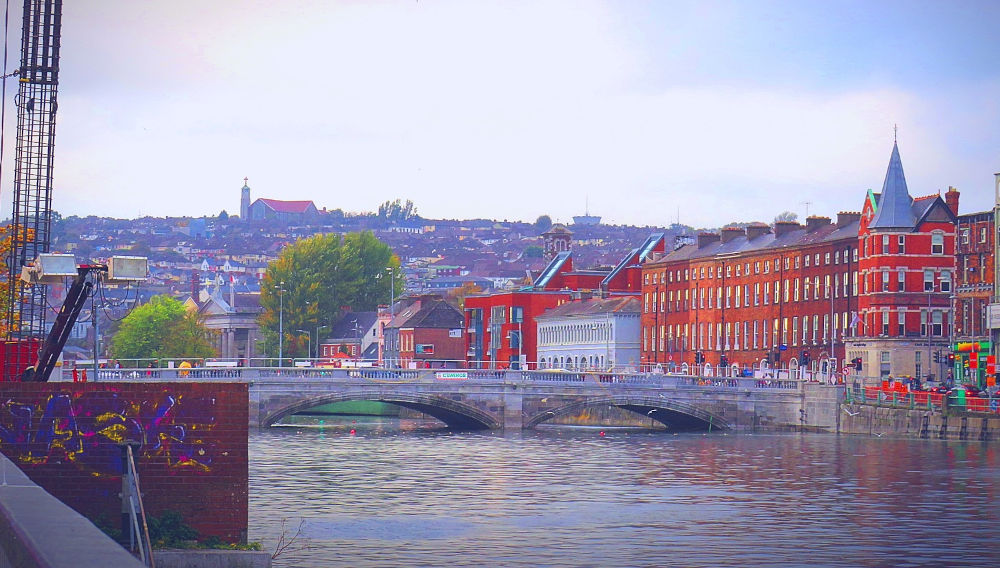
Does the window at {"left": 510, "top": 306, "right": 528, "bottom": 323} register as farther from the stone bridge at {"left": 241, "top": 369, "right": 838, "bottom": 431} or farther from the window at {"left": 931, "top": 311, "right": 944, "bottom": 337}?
the stone bridge at {"left": 241, "top": 369, "right": 838, "bottom": 431}

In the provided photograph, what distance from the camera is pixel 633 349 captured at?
504 feet

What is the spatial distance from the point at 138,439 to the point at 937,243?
9201cm

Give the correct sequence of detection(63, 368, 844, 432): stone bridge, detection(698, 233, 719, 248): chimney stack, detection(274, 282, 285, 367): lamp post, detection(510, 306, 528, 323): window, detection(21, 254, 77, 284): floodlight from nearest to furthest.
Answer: detection(21, 254, 77, 284): floodlight
detection(63, 368, 844, 432): stone bridge
detection(698, 233, 719, 248): chimney stack
detection(510, 306, 528, 323): window
detection(274, 282, 285, 367): lamp post

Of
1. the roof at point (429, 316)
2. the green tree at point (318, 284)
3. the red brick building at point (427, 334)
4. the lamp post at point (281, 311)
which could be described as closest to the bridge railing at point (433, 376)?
the lamp post at point (281, 311)

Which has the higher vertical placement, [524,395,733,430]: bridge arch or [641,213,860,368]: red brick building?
[641,213,860,368]: red brick building

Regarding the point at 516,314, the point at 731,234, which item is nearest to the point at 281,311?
the point at 516,314

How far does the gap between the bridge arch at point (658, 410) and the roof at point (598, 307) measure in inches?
1928

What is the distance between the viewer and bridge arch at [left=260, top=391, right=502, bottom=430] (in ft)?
307

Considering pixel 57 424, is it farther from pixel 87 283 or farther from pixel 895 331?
pixel 895 331

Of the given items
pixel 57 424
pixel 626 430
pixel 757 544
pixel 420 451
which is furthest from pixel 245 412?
pixel 626 430

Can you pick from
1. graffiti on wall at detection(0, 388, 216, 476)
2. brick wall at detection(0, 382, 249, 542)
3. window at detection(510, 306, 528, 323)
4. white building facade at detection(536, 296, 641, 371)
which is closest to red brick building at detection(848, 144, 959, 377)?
white building facade at detection(536, 296, 641, 371)

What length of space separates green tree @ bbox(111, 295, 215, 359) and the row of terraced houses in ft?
90.9

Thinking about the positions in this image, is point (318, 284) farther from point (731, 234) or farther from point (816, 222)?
point (816, 222)

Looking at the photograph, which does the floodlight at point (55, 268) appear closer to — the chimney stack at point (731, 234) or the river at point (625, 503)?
the river at point (625, 503)
